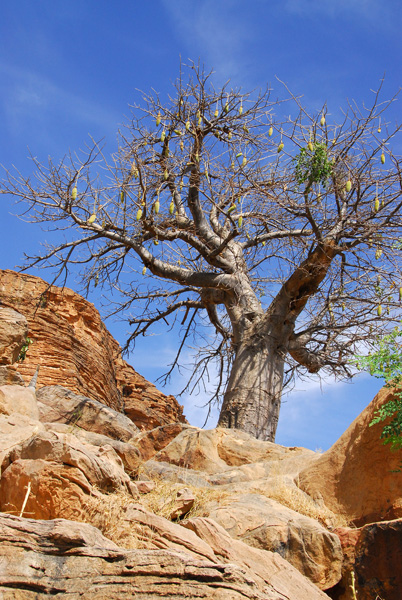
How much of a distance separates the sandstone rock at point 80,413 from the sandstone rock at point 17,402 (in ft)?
2.32

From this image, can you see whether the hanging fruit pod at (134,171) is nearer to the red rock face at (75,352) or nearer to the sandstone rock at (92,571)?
the red rock face at (75,352)

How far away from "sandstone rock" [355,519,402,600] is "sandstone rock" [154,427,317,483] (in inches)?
81.2

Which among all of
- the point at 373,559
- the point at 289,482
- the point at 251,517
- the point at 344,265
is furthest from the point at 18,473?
the point at 344,265

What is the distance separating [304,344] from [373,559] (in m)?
6.67

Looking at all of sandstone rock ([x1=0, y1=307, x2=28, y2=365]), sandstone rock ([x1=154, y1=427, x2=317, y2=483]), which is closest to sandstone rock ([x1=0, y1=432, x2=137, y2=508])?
sandstone rock ([x1=154, y1=427, x2=317, y2=483])

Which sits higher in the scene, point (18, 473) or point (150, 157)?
point (150, 157)

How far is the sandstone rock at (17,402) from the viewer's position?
5935mm

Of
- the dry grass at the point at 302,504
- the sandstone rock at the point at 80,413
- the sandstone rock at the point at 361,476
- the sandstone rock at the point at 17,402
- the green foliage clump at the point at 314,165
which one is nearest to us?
the sandstone rock at the point at 361,476

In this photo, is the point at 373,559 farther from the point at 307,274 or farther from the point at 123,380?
the point at 123,380

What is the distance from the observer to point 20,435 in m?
5.00

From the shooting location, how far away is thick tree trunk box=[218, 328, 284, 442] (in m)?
9.24

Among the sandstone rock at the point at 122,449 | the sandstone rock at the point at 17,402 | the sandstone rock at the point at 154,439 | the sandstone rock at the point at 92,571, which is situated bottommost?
the sandstone rock at the point at 92,571

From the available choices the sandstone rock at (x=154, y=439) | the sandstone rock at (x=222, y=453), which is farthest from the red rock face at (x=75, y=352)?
the sandstone rock at (x=222, y=453)

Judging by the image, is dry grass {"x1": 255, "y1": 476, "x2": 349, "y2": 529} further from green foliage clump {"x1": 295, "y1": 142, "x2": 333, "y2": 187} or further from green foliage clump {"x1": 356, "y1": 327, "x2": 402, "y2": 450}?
green foliage clump {"x1": 295, "y1": 142, "x2": 333, "y2": 187}
